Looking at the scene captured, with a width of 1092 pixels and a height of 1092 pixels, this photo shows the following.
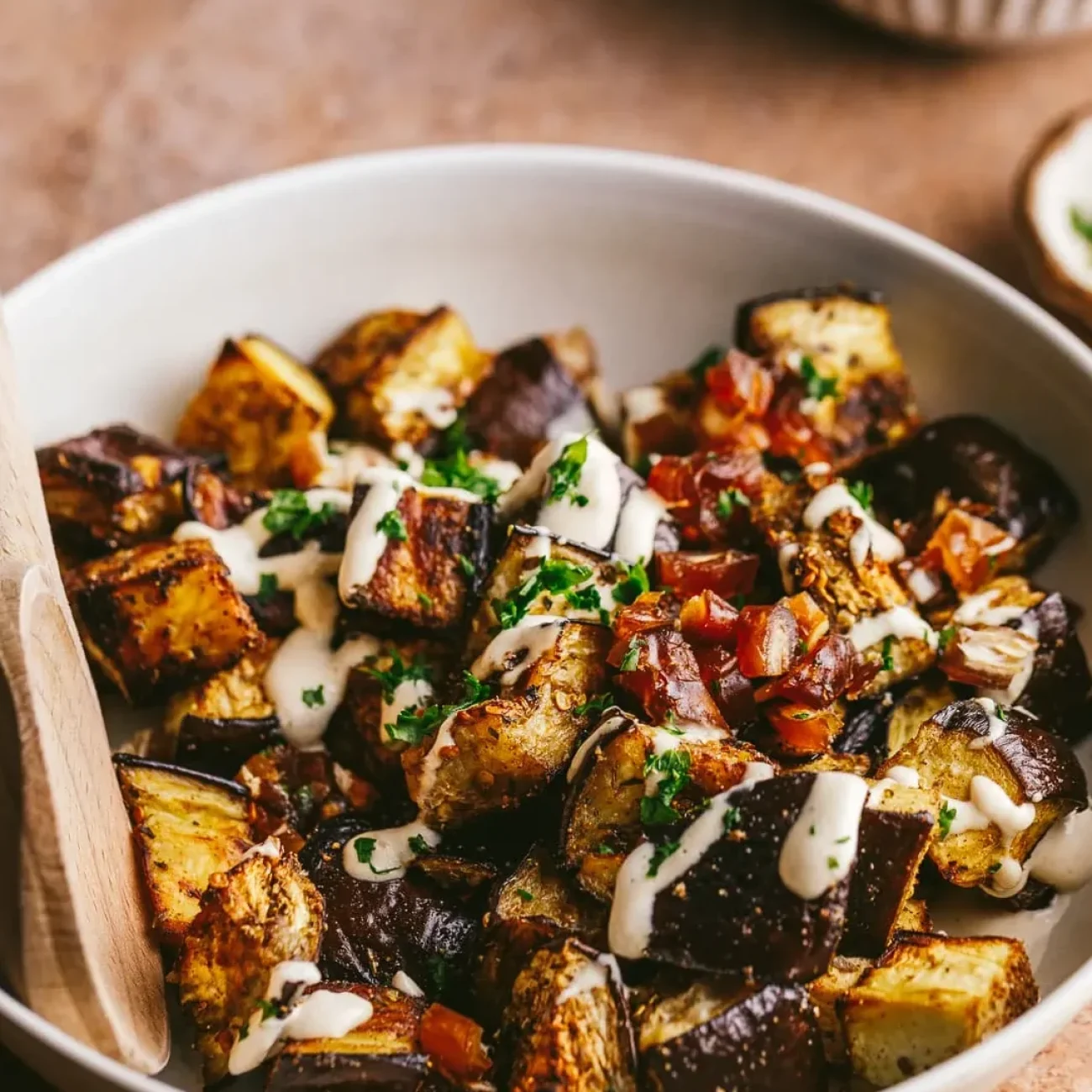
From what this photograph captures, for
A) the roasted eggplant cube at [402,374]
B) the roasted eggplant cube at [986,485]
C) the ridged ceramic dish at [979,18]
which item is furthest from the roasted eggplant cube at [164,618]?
the ridged ceramic dish at [979,18]

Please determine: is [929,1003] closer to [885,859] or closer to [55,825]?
[885,859]

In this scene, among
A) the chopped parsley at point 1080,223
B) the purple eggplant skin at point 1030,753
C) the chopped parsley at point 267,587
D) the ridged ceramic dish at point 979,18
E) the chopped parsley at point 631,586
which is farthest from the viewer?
the ridged ceramic dish at point 979,18

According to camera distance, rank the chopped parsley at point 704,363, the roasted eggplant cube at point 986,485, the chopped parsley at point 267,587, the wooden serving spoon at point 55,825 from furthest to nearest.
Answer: the chopped parsley at point 704,363 < the roasted eggplant cube at point 986,485 < the chopped parsley at point 267,587 < the wooden serving spoon at point 55,825

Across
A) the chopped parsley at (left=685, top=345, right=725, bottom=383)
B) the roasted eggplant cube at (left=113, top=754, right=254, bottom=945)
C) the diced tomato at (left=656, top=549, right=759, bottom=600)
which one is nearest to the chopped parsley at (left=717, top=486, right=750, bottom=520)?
the diced tomato at (left=656, top=549, right=759, bottom=600)

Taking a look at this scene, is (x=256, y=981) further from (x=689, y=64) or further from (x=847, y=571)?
(x=689, y=64)

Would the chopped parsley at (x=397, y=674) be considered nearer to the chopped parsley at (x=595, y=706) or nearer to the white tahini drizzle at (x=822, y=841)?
the chopped parsley at (x=595, y=706)

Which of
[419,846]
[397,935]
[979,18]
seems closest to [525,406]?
[419,846]
